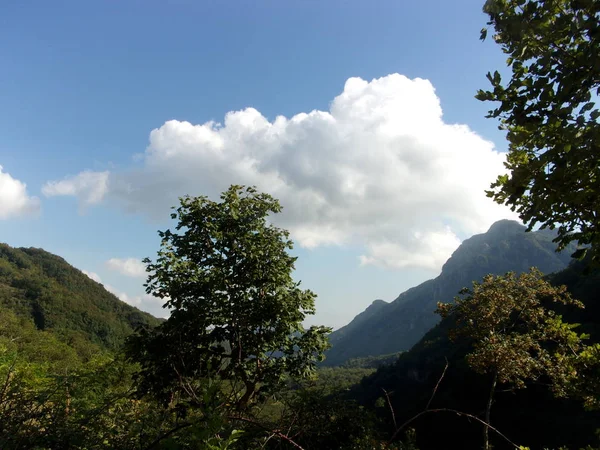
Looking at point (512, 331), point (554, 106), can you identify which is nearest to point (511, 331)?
point (512, 331)

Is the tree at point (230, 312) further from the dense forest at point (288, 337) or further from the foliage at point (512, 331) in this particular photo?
the foliage at point (512, 331)

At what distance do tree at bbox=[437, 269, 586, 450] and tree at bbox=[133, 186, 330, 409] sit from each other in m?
4.77

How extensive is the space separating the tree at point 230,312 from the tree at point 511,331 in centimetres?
477

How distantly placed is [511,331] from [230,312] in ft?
27.5

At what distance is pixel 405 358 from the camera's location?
12519cm

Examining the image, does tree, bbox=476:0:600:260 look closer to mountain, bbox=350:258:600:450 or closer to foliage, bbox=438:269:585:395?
foliage, bbox=438:269:585:395

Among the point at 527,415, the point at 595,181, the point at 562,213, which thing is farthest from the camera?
the point at 527,415

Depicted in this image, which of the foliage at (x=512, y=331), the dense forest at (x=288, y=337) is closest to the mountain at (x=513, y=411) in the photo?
the foliage at (x=512, y=331)

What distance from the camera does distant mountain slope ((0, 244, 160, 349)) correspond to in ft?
392

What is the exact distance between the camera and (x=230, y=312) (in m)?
7.81

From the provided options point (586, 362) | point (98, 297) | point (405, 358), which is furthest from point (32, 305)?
point (586, 362)

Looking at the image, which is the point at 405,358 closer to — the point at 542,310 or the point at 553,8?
the point at 542,310

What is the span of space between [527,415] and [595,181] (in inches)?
2745

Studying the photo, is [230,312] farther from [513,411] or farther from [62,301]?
[62,301]
